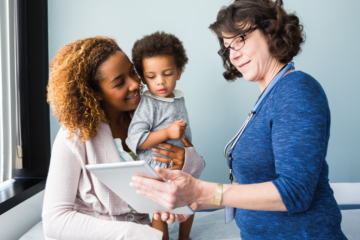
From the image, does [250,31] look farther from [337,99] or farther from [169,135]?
[337,99]

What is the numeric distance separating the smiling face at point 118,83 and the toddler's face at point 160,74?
3.3 inches

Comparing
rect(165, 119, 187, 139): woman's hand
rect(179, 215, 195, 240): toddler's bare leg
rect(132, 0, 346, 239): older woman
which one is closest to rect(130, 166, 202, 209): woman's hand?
rect(132, 0, 346, 239): older woman

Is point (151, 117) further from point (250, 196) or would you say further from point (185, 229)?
point (250, 196)

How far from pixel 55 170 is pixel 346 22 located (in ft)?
8.16

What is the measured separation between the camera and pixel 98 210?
4.68 feet

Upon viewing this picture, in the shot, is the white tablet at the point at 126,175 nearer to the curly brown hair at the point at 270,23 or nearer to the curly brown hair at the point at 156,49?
the curly brown hair at the point at 270,23

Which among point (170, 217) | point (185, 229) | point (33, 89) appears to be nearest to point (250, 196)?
point (170, 217)

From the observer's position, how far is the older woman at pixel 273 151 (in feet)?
2.82

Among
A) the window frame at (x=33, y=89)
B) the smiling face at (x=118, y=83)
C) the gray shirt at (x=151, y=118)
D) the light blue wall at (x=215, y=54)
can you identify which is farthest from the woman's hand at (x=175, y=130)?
the window frame at (x=33, y=89)

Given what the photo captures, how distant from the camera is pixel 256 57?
1150 mm

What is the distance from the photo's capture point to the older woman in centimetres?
86

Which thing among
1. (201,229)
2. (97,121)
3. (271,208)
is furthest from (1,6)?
(271,208)

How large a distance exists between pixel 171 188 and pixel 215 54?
5.93ft

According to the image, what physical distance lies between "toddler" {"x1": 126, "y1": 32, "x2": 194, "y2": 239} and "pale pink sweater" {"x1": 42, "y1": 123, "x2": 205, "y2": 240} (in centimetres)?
19
